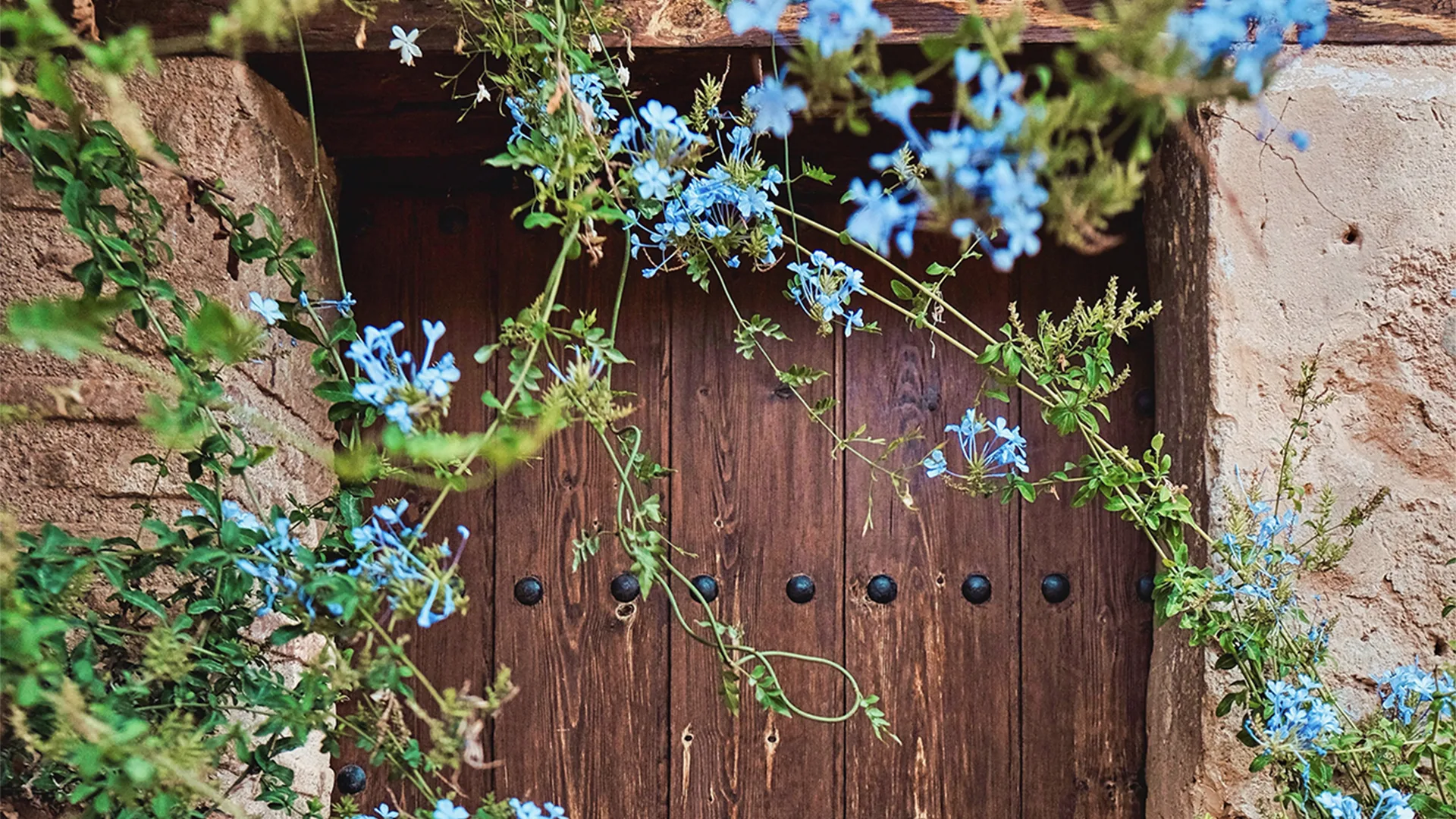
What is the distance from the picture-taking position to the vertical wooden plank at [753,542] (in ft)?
4.82

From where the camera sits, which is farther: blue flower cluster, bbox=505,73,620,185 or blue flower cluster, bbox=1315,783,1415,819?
blue flower cluster, bbox=1315,783,1415,819

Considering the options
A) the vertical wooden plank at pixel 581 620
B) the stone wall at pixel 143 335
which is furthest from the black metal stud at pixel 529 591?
the stone wall at pixel 143 335

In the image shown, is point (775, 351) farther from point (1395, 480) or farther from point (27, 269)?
point (27, 269)

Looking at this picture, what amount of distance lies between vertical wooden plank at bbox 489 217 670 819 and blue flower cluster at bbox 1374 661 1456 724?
2.79ft

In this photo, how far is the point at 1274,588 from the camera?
1126 millimetres

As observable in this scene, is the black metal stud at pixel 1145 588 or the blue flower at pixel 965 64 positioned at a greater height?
the blue flower at pixel 965 64

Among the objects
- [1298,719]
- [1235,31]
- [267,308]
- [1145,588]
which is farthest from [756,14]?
[1145,588]

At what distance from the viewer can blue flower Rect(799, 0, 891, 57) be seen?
1.94 feet

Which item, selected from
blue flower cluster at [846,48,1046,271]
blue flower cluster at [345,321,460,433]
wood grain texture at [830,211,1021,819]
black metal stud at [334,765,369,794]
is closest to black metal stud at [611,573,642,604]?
wood grain texture at [830,211,1021,819]

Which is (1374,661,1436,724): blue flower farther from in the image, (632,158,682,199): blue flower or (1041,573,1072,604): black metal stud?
(632,158,682,199): blue flower

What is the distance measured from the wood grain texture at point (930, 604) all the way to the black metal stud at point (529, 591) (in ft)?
1.38

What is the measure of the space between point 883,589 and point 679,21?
2.53ft

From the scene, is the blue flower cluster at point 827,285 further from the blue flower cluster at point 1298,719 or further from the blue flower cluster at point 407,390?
the blue flower cluster at point 1298,719

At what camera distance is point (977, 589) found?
1.47 metres
